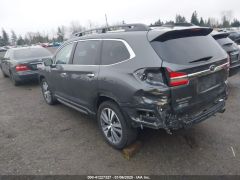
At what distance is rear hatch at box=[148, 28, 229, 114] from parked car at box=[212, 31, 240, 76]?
3.02m

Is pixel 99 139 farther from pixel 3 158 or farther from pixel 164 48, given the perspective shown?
pixel 164 48

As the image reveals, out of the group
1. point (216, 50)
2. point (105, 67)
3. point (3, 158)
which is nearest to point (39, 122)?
point (3, 158)

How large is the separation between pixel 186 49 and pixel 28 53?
24.4ft

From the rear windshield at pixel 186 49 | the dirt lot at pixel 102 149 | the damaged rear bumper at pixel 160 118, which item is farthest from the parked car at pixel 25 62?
the rear windshield at pixel 186 49

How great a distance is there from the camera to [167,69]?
2.88m

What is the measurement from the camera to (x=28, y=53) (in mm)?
9070

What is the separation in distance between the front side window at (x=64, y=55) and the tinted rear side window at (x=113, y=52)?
1.27m

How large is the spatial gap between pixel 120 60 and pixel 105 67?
1.06 feet

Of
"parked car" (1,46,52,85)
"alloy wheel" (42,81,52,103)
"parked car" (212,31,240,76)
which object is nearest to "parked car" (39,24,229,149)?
"alloy wheel" (42,81,52,103)

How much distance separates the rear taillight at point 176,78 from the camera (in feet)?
9.43

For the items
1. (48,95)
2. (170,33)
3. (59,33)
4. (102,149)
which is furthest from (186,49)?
(59,33)

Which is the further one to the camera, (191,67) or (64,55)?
(64,55)

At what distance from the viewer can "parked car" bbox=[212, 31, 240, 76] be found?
632 centimetres

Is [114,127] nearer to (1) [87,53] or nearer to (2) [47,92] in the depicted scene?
(1) [87,53]
